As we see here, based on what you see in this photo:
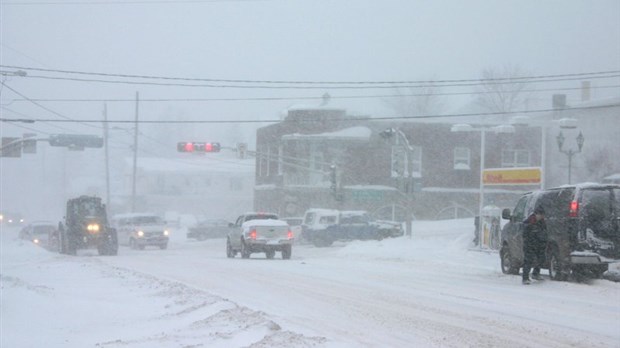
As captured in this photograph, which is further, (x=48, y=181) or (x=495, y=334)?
(x=48, y=181)

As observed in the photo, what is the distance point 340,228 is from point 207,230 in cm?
1929

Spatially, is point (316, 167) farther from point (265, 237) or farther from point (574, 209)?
point (574, 209)

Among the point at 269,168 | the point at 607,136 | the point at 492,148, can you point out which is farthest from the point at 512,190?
the point at 269,168

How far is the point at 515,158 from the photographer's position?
221ft

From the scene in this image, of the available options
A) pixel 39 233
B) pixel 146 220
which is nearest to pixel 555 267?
pixel 146 220

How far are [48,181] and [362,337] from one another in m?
136

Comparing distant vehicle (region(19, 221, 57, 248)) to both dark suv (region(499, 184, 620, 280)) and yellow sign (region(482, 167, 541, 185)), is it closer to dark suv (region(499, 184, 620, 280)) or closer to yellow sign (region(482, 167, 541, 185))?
yellow sign (region(482, 167, 541, 185))

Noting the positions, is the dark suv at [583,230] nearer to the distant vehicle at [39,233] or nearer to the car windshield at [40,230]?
the distant vehicle at [39,233]

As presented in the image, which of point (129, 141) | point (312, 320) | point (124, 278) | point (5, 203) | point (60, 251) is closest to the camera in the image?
point (312, 320)

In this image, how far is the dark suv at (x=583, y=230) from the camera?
1911cm

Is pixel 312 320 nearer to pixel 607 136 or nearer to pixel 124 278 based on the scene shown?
pixel 124 278

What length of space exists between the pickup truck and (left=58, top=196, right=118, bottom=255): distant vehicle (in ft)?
42.5

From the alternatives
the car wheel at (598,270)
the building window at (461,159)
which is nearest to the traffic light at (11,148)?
the car wheel at (598,270)

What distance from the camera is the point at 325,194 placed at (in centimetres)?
6544
